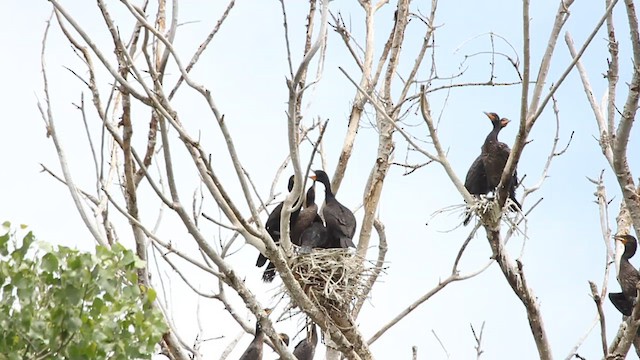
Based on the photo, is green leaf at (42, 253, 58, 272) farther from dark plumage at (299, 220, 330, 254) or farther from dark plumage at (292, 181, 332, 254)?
dark plumage at (299, 220, 330, 254)

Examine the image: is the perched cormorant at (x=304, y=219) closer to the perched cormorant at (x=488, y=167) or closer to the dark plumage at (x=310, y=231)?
the dark plumage at (x=310, y=231)

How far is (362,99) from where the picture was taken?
9531mm

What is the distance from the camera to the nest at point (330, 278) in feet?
25.5

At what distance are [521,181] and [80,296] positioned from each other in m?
4.75

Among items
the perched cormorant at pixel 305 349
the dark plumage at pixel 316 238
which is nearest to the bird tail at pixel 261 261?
the dark plumage at pixel 316 238

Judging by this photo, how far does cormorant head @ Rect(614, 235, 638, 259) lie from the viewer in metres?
9.13

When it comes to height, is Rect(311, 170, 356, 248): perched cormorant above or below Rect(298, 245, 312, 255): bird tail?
above

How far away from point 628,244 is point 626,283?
0.44 meters

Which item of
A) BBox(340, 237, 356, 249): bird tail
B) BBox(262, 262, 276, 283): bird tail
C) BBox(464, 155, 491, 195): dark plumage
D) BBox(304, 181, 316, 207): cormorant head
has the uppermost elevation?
BBox(304, 181, 316, 207): cormorant head

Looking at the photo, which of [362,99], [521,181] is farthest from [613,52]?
[362,99]

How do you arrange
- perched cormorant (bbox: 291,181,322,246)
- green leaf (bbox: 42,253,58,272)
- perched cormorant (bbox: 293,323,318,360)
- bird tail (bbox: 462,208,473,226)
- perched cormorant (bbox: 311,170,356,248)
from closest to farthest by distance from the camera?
green leaf (bbox: 42,253,58,272), bird tail (bbox: 462,208,473,226), perched cormorant (bbox: 311,170,356,248), perched cormorant (bbox: 291,181,322,246), perched cormorant (bbox: 293,323,318,360)

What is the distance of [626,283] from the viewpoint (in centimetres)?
892

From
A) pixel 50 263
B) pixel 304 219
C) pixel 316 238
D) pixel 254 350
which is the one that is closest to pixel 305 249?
pixel 316 238

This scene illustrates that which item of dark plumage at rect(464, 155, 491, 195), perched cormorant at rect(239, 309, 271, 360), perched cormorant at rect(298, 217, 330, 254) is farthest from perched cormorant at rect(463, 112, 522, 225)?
perched cormorant at rect(239, 309, 271, 360)
